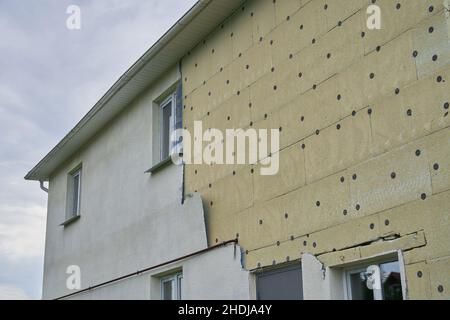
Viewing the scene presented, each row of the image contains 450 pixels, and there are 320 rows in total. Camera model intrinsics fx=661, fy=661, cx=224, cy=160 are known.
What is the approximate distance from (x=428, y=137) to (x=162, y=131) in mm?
5699

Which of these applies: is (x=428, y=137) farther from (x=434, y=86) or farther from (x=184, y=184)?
(x=184, y=184)

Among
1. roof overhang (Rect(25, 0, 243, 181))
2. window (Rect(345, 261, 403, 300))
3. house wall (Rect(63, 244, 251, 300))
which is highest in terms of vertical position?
roof overhang (Rect(25, 0, 243, 181))

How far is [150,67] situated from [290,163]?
4.00 m

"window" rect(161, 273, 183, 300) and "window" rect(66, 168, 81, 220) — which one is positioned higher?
"window" rect(66, 168, 81, 220)

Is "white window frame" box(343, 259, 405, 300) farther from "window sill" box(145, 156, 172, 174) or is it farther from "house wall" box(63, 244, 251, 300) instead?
"window sill" box(145, 156, 172, 174)

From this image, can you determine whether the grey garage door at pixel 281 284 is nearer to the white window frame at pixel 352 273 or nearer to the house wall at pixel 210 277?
the house wall at pixel 210 277

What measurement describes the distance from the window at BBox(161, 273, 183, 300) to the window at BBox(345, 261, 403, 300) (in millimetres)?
3333

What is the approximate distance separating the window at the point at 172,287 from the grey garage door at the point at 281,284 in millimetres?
1957

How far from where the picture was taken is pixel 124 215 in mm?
10992

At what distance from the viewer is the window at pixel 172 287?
9172 mm

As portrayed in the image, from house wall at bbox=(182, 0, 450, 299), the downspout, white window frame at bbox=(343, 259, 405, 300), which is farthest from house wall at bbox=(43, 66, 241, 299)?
white window frame at bbox=(343, 259, 405, 300)

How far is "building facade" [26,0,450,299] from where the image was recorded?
570 centimetres

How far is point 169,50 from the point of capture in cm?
993
